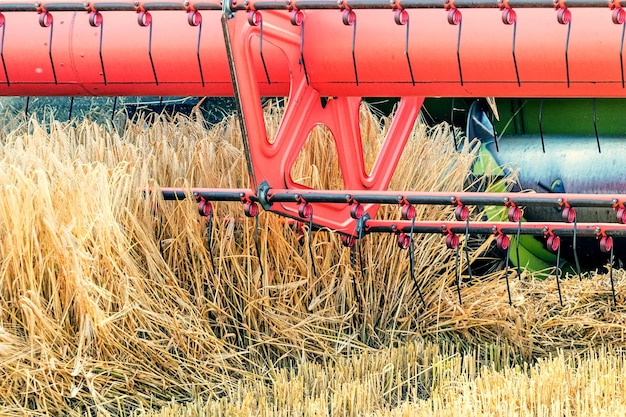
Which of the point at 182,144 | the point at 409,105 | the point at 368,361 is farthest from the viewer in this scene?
the point at 182,144

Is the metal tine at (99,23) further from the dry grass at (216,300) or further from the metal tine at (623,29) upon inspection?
the metal tine at (623,29)

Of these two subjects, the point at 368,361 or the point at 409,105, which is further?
the point at 409,105

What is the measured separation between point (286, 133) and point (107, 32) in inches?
36.6

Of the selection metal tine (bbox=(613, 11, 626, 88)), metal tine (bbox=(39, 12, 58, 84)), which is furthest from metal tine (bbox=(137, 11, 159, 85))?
metal tine (bbox=(613, 11, 626, 88))

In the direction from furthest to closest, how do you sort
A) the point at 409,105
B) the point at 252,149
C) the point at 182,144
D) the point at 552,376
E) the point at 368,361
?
1. the point at 182,144
2. the point at 409,105
3. the point at 368,361
4. the point at 252,149
5. the point at 552,376

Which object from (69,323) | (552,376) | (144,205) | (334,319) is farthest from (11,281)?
(552,376)

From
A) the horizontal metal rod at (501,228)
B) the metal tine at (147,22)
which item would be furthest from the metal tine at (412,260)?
the metal tine at (147,22)

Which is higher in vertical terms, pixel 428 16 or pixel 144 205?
pixel 428 16

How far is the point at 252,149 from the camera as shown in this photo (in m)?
3.79

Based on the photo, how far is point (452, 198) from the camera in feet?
12.2

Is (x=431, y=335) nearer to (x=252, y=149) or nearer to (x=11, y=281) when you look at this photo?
(x=252, y=149)

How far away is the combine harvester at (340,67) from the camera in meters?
3.70

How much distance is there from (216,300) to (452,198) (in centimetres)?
106

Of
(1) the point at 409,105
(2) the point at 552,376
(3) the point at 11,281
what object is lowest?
(2) the point at 552,376
